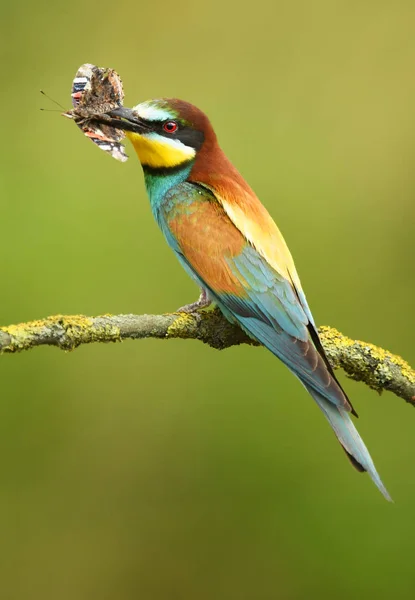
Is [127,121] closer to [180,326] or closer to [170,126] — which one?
[170,126]

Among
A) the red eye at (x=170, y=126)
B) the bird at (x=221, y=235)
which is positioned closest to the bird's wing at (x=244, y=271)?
the bird at (x=221, y=235)

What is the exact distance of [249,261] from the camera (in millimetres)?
1445

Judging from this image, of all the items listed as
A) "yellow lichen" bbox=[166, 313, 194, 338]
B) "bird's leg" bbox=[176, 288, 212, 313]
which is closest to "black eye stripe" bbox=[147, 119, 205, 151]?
"bird's leg" bbox=[176, 288, 212, 313]

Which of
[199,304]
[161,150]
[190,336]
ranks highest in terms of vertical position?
[161,150]

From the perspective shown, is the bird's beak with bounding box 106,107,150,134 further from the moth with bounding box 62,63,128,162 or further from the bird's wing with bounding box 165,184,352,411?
the bird's wing with bounding box 165,184,352,411

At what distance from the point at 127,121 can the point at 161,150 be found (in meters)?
0.09

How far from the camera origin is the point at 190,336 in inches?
51.7

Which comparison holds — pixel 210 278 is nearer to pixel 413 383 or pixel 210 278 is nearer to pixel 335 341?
pixel 335 341

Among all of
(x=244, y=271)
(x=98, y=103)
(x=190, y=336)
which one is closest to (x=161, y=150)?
(x=98, y=103)

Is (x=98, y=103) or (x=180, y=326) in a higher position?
(x=98, y=103)

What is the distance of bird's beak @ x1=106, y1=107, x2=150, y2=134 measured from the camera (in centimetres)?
146

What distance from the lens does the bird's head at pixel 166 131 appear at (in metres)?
1.48

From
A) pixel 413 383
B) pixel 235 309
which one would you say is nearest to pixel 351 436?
pixel 413 383

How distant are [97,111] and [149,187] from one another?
224mm
